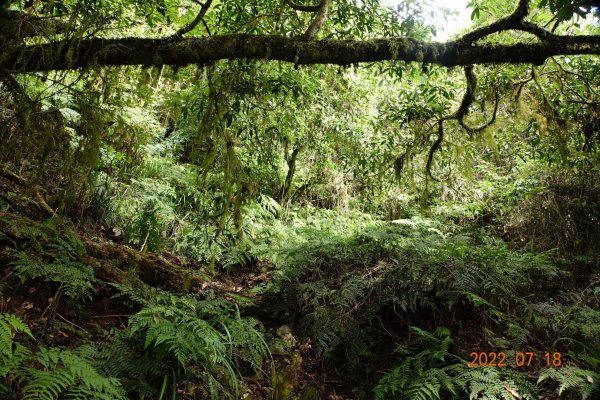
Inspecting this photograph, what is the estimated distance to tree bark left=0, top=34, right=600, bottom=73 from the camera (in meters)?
3.26

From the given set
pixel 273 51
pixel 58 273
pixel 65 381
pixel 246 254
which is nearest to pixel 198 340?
pixel 65 381

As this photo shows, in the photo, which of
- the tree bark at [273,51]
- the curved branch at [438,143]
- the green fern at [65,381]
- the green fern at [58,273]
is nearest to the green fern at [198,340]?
the green fern at [65,381]

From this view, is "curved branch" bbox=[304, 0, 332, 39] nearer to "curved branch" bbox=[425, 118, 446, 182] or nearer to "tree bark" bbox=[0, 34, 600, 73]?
"tree bark" bbox=[0, 34, 600, 73]

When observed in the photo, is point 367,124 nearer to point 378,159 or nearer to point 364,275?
point 378,159

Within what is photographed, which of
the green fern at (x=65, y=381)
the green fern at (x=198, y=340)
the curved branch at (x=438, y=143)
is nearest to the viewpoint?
the green fern at (x=65, y=381)

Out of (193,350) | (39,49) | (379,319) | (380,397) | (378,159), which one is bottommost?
(380,397)

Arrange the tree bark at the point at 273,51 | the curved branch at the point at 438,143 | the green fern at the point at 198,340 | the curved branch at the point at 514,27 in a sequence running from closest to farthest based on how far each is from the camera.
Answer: the green fern at the point at 198,340 → the tree bark at the point at 273,51 → the curved branch at the point at 514,27 → the curved branch at the point at 438,143

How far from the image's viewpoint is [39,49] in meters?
3.25

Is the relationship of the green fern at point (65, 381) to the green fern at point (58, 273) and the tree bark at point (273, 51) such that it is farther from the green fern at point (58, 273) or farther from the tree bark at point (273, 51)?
the tree bark at point (273, 51)

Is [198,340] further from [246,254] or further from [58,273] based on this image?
[246,254]

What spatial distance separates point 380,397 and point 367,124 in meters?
6.24

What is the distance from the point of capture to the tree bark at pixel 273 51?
128 inches

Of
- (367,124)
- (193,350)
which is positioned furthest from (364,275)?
(367,124)

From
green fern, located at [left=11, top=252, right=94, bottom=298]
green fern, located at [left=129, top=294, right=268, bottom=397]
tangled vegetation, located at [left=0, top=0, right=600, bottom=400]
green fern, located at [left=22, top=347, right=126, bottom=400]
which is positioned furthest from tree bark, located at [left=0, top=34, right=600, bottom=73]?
green fern, located at [left=22, top=347, right=126, bottom=400]
